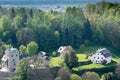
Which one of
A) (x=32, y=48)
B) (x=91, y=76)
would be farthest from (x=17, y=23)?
(x=91, y=76)

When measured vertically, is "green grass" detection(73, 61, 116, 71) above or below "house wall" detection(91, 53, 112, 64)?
below

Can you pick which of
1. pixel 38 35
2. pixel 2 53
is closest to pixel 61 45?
pixel 38 35

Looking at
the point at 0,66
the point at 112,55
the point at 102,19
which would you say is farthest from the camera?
the point at 102,19

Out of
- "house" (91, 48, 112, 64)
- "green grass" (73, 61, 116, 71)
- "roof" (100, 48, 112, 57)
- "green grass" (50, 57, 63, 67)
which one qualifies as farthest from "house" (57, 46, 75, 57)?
"roof" (100, 48, 112, 57)

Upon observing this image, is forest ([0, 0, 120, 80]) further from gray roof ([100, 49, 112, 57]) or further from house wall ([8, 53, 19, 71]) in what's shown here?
house wall ([8, 53, 19, 71])

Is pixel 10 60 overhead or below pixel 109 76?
overhead

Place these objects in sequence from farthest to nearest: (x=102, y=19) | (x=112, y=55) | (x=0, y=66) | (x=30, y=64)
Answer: (x=102, y=19) → (x=112, y=55) → (x=0, y=66) → (x=30, y=64)

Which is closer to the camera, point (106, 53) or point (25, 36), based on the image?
point (106, 53)

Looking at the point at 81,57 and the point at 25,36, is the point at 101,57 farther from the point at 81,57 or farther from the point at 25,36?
the point at 25,36

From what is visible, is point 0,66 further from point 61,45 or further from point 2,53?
point 61,45
